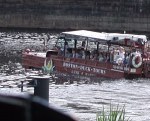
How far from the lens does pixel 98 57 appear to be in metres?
32.9

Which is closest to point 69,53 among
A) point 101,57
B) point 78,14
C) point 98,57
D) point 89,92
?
point 98,57

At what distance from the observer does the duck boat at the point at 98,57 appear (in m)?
31.5

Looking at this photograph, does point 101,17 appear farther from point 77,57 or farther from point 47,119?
point 47,119

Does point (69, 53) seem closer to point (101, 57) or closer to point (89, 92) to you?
point (101, 57)

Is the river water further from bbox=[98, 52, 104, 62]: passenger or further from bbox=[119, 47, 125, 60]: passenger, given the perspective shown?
bbox=[98, 52, 104, 62]: passenger

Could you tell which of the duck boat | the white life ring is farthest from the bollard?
the white life ring

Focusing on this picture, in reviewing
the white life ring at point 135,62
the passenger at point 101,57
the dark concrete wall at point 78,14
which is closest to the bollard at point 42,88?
→ the white life ring at point 135,62

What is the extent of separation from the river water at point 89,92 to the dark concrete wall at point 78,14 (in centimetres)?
2675

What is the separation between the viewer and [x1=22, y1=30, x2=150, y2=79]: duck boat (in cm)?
3150

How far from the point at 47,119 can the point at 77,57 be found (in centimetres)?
3053

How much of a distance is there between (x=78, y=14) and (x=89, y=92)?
4067 cm

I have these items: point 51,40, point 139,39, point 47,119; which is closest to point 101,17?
point 51,40

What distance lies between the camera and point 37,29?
2586 inches

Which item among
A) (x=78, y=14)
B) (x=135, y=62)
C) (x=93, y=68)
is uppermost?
(x=78, y=14)
